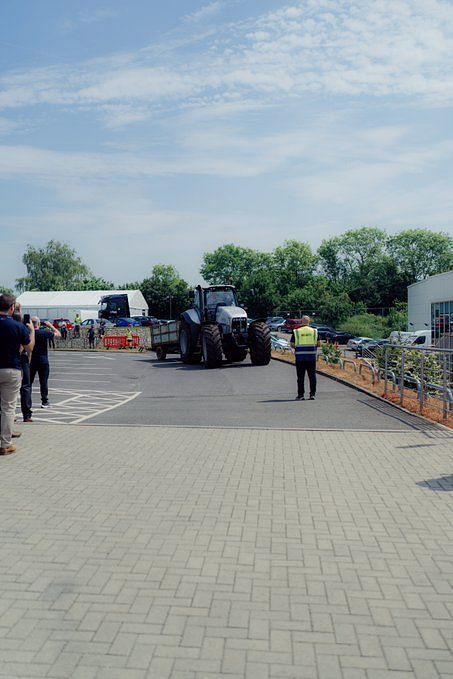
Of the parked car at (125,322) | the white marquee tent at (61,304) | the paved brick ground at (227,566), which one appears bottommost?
the paved brick ground at (227,566)

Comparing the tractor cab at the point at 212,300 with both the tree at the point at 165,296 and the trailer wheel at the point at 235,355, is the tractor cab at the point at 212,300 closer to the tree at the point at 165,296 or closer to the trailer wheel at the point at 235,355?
the trailer wheel at the point at 235,355

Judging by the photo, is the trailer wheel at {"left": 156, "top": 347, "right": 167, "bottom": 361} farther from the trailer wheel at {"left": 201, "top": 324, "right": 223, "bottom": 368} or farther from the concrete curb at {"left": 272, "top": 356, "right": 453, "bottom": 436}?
the concrete curb at {"left": 272, "top": 356, "right": 453, "bottom": 436}

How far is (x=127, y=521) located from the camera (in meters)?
5.82

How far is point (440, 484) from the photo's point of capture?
6938mm

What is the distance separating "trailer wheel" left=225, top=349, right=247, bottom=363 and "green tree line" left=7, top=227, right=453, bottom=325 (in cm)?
5193

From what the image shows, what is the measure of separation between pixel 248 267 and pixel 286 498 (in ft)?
384

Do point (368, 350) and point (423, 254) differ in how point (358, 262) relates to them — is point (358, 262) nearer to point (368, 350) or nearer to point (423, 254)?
point (423, 254)

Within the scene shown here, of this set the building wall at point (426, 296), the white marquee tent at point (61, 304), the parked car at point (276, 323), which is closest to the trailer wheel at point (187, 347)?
the building wall at point (426, 296)

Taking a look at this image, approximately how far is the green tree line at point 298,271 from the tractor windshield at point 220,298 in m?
51.5

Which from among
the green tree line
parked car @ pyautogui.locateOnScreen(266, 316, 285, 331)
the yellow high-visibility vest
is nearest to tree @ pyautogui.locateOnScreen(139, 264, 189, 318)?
the green tree line

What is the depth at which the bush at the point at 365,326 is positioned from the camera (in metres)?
56.8

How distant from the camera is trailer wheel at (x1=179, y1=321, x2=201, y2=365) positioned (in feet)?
79.0

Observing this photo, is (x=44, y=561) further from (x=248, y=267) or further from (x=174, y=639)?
(x=248, y=267)

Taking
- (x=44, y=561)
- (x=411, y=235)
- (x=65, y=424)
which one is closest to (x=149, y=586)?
(x=44, y=561)
